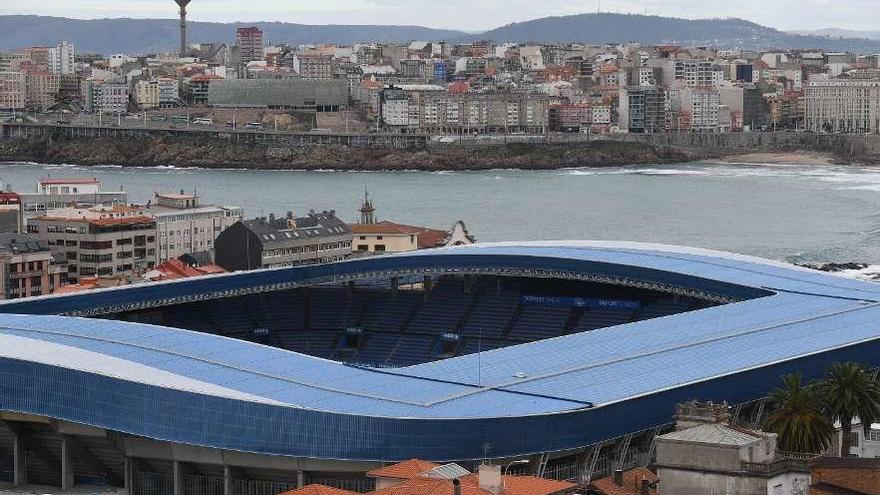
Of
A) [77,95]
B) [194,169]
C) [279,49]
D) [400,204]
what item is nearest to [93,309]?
[400,204]

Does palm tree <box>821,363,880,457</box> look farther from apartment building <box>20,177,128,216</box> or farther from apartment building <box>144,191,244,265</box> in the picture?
apartment building <box>20,177,128,216</box>

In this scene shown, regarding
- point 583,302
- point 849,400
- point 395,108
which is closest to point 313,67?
point 395,108

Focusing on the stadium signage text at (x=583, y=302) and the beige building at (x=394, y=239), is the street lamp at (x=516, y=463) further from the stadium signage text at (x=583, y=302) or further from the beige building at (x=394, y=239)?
the beige building at (x=394, y=239)

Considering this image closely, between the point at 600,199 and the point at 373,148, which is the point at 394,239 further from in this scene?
the point at 373,148

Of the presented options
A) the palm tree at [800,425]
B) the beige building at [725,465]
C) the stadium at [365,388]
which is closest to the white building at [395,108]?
the stadium at [365,388]

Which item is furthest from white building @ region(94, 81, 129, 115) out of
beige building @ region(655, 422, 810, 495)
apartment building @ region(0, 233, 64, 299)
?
beige building @ region(655, 422, 810, 495)

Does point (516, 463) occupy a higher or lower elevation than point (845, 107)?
higher

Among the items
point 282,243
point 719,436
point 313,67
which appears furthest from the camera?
point 313,67
